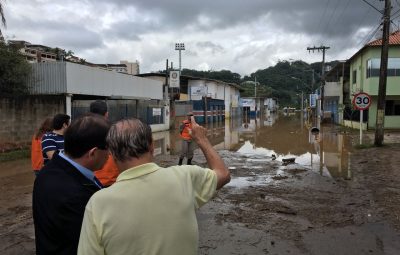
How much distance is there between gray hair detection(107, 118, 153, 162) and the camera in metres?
1.97

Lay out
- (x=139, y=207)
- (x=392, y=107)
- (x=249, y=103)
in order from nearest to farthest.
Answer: (x=139, y=207) → (x=392, y=107) → (x=249, y=103)

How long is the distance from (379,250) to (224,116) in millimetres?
60759

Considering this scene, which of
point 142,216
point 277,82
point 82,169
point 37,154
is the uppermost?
point 277,82

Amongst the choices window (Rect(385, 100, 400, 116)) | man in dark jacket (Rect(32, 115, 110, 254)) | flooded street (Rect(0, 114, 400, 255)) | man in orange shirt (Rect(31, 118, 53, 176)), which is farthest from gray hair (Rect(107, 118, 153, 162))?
window (Rect(385, 100, 400, 116))

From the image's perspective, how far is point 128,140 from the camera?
6.47 ft

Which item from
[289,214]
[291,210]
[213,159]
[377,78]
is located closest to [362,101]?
[291,210]

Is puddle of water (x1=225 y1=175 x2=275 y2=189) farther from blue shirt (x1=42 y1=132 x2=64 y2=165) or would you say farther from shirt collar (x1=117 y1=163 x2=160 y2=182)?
shirt collar (x1=117 y1=163 x2=160 y2=182)

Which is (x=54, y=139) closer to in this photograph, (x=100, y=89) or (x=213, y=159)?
(x=213, y=159)

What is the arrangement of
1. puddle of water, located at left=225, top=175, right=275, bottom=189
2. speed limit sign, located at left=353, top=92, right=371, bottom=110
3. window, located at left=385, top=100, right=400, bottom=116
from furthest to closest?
window, located at left=385, top=100, right=400, bottom=116 < speed limit sign, located at left=353, top=92, right=371, bottom=110 < puddle of water, located at left=225, top=175, right=275, bottom=189

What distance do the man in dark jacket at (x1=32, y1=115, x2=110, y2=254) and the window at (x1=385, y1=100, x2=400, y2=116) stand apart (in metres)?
33.0

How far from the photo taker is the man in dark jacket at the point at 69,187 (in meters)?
2.15

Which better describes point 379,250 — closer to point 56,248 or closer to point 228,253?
point 228,253

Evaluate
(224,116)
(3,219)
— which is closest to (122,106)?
(3,219)

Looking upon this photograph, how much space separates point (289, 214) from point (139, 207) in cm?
619
